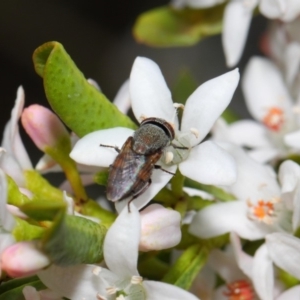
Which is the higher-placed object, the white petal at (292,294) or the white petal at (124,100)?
the white petal at (124,100)

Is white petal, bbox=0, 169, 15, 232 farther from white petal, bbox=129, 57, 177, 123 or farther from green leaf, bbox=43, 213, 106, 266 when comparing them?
white petal, bbox=129, 57, 177, 123

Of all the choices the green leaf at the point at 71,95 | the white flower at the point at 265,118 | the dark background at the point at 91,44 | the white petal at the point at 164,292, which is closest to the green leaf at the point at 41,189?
the green leaf at the point at 71,95

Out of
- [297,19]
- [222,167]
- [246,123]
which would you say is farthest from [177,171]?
[297,19]

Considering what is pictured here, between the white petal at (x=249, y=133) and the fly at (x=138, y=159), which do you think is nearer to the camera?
the fly at (x=138, y=159)

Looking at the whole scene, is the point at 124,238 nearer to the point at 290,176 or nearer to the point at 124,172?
the point at 124,172

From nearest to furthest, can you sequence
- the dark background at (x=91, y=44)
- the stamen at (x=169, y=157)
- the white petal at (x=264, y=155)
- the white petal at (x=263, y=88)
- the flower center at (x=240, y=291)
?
the stamen at (x=169, y=157)
the flower center at (x=240, y=291)
the white petal at (x=264, y=155)
the white petal at (x=263, y=88)
the dark background at (x=91, y=44)

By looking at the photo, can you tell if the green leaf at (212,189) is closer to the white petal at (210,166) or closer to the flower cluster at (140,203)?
the flower cluster at (140,203)

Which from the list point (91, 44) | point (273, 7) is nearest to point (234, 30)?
point (273, 7)
